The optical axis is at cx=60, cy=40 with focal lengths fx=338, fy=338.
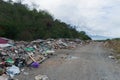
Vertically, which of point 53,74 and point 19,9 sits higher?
→ point 19,9

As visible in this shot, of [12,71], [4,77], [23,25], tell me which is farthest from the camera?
[23,25]

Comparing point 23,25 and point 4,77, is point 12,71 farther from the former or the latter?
point 23,25

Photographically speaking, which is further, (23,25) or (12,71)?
(23,25)

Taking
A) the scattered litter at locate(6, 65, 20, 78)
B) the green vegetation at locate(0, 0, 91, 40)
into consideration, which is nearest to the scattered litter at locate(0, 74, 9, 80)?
the scattered litter at locate(6, 65, 20, 78)

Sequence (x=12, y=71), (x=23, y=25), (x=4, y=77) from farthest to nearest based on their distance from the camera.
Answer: (x=23, y=25) → (x=12, y=71) → (x=4, y=77)

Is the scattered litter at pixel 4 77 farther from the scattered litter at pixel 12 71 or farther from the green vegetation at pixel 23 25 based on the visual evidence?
the green vegetation at pixel 23 25

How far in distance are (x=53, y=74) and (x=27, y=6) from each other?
79853mm

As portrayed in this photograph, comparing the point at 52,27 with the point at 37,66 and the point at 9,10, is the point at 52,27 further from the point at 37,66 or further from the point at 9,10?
the point at 37,66

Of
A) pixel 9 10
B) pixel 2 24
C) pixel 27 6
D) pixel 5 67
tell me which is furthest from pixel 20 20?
pixel 5 67

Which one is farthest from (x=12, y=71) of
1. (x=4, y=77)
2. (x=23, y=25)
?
(x=23, y=25)

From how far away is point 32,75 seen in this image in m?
14.6

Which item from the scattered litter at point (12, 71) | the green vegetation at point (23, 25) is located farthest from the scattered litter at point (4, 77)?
the green vegetation at point (23, 25)

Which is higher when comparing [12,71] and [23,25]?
[23,25]

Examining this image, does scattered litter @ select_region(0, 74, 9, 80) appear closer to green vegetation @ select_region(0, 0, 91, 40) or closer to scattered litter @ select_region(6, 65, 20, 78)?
scattered litter @ select_region(6, 65, 20, 78)
